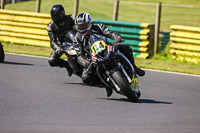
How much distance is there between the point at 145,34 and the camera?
16766mm

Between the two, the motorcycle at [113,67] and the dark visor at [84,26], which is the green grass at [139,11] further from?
the motorcycle at [113,67]

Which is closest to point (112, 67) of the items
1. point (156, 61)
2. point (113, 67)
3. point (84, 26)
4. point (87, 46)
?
point (113, 67)

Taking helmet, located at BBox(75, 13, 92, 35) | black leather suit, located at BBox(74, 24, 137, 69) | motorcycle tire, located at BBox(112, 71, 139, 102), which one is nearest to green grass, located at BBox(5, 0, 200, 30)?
black leather suit, located at BBox(74, 24, 137, 69)

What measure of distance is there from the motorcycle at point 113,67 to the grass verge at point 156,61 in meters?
5.75

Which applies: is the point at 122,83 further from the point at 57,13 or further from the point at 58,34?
the point at 58,34

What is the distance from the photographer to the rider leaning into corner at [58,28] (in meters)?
11.1

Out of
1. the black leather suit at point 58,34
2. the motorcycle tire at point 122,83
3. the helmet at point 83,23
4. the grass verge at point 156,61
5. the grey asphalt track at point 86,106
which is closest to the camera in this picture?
the grey asphalt track at point 86,106

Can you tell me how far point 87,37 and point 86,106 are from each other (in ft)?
5.12

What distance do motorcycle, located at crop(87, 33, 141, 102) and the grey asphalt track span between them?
0.29 meters

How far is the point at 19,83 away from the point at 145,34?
22.7 feet

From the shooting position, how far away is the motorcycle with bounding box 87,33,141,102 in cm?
864

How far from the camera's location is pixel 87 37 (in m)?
9.47

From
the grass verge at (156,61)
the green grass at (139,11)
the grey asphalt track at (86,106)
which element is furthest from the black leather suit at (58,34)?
the green grass at (139,11)

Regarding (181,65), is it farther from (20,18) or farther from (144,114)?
(144,114)
